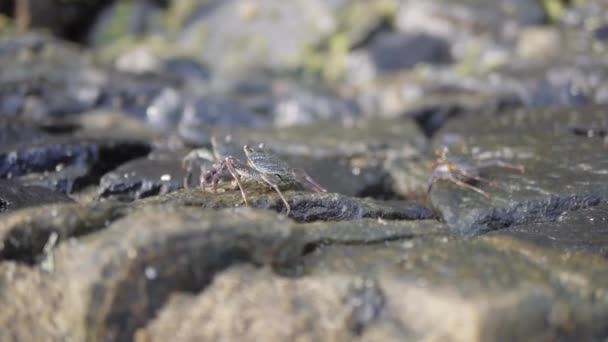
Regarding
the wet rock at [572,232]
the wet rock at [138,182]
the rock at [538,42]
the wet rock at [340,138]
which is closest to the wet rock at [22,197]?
the wet rock at [138,182]

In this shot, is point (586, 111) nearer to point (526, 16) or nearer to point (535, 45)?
point (535, 45)

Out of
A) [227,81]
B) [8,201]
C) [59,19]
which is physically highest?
[59,19]

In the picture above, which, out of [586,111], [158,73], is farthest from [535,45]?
[158,73]

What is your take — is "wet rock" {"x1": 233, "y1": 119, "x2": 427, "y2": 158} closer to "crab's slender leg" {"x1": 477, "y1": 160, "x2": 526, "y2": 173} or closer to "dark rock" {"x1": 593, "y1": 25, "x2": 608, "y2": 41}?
"crab's slender leg" {"x1": 477, "y1": 160, "x2": 526, "y2": 173}

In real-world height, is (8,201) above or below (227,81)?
below

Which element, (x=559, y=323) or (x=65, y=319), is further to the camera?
(x=65, y=319)

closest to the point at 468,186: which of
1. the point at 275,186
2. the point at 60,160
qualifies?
the point at 275,186

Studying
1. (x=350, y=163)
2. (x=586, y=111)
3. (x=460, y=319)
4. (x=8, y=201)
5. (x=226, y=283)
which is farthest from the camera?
(x=586, y=111)
